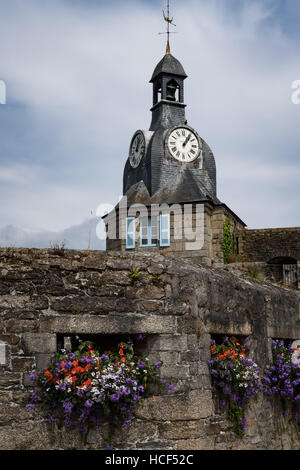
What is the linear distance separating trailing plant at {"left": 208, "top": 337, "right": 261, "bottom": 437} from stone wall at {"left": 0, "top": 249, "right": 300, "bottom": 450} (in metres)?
0.23

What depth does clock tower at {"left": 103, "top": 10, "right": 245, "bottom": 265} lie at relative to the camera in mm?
21953

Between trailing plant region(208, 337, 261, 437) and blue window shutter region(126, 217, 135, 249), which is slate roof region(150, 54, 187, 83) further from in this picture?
trailing plant region(208, 337, 261, 437)

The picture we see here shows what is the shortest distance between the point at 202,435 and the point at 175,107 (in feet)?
70.5

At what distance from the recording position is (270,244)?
22.8m

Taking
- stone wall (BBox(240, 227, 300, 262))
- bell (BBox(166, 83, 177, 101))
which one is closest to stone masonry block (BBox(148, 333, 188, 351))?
stone wall (BBox(240, 227, 300, 262))

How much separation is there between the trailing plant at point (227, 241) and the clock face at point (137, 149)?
506 centimetres

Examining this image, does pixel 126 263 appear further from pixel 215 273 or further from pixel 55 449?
pixel 55 449

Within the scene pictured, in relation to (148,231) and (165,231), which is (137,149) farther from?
(165,231)

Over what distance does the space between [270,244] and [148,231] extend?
16.0ft

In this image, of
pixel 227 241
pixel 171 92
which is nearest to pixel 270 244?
pixel 227 241

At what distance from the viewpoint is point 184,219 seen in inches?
867

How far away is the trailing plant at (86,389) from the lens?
5402 millimetres
